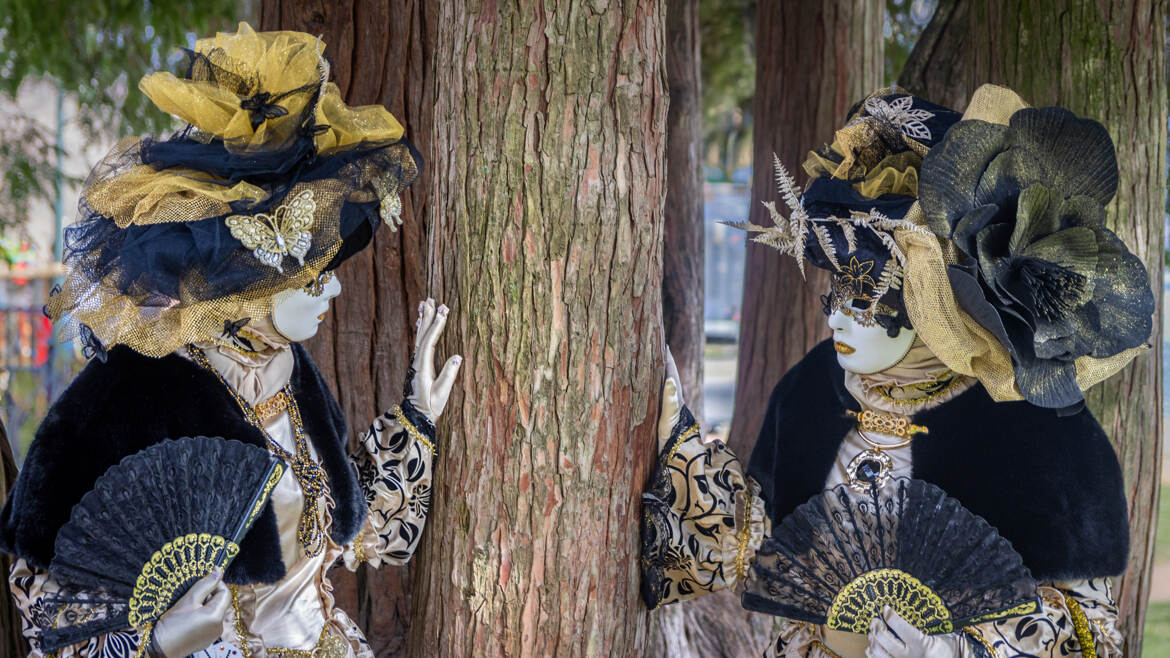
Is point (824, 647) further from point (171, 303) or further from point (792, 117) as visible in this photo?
point (792, 117)

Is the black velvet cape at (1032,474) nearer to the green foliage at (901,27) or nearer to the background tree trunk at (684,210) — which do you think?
the background tree trunk at (684,210)

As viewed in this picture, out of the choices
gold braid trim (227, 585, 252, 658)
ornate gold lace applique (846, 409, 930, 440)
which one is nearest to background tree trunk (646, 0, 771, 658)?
ornate gold lace applique (846, 409, 930, 440)

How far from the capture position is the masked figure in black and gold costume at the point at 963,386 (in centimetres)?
197

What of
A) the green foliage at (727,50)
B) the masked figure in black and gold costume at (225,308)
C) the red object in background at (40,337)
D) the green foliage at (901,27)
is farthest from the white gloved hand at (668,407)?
the red object in background at (40,337)

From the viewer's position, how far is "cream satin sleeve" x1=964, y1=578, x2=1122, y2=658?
2.06 m

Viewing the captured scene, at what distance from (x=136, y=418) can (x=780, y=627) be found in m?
1.55

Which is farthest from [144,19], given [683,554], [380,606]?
[683,554]

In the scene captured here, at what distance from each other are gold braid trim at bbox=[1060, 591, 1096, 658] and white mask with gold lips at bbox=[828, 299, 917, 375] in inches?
24.3

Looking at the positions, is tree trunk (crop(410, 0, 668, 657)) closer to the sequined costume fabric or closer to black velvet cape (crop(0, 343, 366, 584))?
the sequined costume fabric

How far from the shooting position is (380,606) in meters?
3.15

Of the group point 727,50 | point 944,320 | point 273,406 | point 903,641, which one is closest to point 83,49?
point 273,406

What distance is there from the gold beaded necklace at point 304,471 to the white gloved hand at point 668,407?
768mm

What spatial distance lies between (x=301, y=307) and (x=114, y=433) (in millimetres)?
438

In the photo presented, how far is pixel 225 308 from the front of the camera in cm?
195
